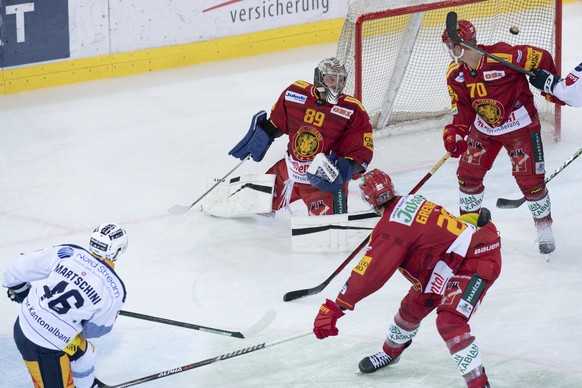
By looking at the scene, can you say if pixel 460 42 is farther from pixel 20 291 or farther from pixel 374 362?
pixel 20 291

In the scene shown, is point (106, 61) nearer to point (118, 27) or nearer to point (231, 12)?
point (118, 27)

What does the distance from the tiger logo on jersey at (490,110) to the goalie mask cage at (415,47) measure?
4.40 feet

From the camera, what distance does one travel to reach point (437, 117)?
825 cm

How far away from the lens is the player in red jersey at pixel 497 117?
19.9ft

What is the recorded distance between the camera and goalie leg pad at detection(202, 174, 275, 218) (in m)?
6.68

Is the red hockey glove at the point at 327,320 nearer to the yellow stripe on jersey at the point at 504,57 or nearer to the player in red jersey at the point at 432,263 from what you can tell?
the player in red jersey at the point at 432,263

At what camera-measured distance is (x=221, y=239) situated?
21.8 feet

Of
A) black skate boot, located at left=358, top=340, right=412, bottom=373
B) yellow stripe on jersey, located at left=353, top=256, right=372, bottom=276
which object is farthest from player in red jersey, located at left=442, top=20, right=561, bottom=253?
yellow stripe on jersey, located at left=353, top=256, right=372, bottom=276

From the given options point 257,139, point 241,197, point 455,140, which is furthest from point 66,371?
point 455,140

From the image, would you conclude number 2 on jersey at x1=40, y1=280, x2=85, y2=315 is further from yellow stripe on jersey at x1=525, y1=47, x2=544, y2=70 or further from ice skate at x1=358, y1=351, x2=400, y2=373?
yellow stripe on jersey at x1=525, y1=47, x2=544, y2=70

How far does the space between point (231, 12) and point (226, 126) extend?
1.41m

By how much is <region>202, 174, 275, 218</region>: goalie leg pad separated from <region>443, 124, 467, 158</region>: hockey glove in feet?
3.20

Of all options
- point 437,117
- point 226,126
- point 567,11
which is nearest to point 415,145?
point 437,117

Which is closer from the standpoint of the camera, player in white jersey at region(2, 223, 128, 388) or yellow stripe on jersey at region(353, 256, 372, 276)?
player in white jersey at region(2, 223, 128, 388)
